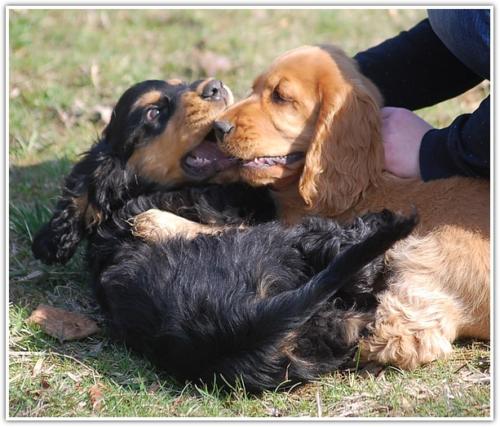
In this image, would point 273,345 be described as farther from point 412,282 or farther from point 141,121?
point 141,121

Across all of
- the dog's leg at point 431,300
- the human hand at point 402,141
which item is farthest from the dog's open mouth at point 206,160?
the dog's leg at point 431,300

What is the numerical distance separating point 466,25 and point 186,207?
4.64 feet

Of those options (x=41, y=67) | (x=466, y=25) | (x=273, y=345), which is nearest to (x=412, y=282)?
(x=273, y=345)

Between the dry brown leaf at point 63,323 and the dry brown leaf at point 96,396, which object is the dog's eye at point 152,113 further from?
the dry brown leaf at point 96,396

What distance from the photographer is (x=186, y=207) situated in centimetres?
371

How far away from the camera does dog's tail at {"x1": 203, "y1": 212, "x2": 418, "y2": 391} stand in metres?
2.73

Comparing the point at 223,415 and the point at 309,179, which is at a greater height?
the point at 309,179

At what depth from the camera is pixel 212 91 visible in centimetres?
382

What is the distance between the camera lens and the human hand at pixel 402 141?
361 cm

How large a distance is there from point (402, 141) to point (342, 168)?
31 centimetres

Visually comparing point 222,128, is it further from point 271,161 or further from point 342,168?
point 342,168

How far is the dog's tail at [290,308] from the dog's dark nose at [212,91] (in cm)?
121

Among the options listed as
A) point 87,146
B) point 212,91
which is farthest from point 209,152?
point 87,146

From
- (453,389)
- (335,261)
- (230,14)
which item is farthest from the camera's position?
(230,14)
